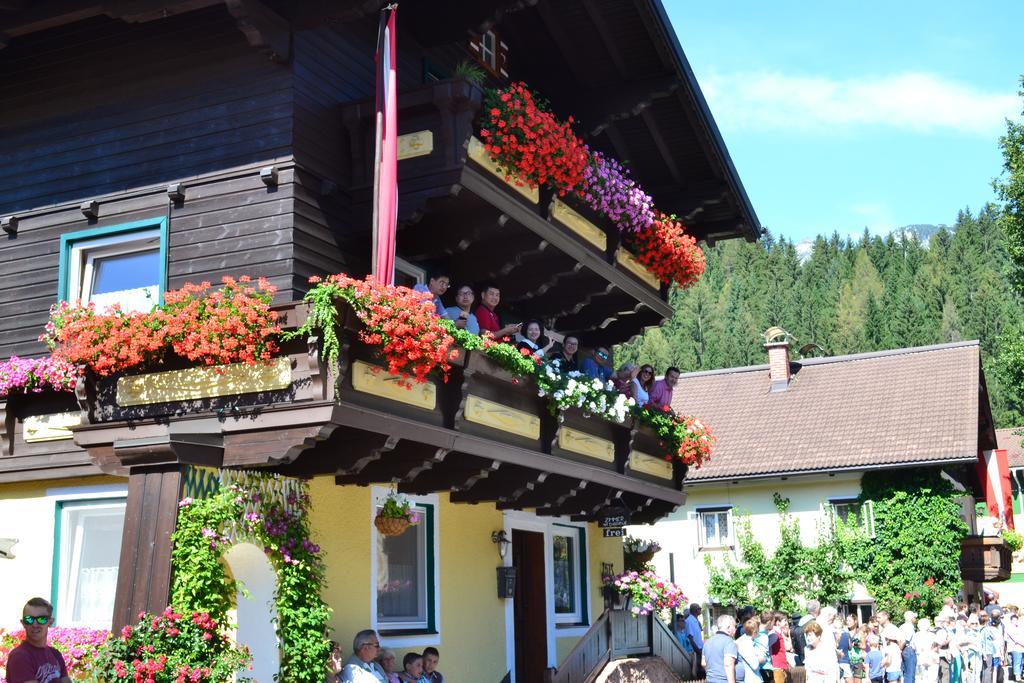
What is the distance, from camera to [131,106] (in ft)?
42.4

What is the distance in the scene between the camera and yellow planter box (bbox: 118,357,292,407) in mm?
10617

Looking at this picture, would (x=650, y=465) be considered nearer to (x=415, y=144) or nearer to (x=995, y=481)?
(x=415, y=144)

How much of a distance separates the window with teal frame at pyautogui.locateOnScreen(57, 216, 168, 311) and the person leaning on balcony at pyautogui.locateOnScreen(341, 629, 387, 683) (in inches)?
155

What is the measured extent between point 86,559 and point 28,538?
0.73 metres

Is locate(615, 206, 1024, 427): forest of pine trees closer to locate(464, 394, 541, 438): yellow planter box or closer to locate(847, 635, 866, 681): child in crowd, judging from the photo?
locate(847, 635, 866, 681): child in crowd

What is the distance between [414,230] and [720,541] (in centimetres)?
2117

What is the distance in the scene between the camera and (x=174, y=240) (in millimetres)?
12477

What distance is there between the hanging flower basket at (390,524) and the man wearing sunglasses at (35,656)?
13.7 feet

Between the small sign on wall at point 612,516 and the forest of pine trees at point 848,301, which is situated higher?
the forest of pine trees at point 848,301

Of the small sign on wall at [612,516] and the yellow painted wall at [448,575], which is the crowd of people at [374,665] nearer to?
the yellow painted wall at [448,575]

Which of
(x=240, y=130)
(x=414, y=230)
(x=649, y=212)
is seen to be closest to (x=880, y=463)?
(x=649, y=212)

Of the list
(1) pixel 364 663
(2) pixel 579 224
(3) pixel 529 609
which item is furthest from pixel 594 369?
(1) pixel 364 663

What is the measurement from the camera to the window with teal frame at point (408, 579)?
13.4 meters

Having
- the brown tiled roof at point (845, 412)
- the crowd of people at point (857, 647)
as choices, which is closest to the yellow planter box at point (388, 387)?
the crowd of people at point (857, 647)
